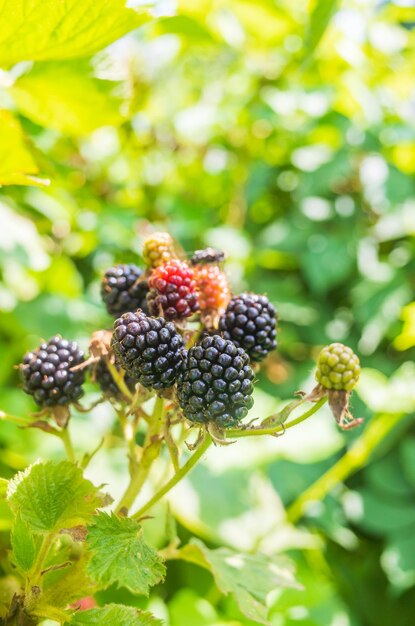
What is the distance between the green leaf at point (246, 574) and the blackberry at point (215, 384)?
0.90 ft

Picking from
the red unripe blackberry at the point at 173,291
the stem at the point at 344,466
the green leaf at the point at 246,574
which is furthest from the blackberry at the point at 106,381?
the stem at the point at 344,466

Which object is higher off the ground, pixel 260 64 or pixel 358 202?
pixel 260 64

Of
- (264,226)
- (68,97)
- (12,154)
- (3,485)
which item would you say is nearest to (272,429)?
(3,485)

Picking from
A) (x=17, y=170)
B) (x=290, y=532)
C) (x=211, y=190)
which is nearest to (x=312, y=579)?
(x=290, y=532)

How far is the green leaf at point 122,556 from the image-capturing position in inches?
26.3

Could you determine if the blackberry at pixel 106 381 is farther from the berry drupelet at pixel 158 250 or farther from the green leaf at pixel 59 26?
the green leaf at pixel 59 26

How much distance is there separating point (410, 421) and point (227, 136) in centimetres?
110

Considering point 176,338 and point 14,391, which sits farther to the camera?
point 14,391

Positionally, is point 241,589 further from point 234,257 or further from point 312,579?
point 234,257

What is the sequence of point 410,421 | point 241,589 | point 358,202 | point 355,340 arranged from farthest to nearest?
point 358,202 → point 355,340 → point 410,421 → point 241,589

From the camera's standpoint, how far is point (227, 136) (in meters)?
2.19

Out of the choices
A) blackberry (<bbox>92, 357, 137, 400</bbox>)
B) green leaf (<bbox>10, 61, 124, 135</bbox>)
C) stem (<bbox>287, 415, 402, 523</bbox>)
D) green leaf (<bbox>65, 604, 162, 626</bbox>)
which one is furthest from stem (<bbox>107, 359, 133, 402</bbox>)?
stem (<bbox>287, 415, 402, 523</bbox>)

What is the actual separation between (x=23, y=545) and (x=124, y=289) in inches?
13.7

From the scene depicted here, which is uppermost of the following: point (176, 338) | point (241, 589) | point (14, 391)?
point (176, 338)
